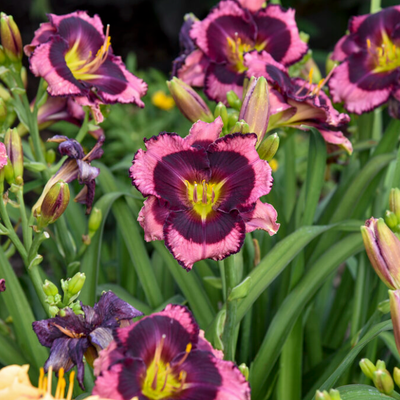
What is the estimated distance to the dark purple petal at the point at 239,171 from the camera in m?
0.70

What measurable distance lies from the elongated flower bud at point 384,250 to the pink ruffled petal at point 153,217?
0.26 metres

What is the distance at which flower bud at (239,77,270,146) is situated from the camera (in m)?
0.76

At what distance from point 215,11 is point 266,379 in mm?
705

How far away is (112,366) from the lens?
553mm

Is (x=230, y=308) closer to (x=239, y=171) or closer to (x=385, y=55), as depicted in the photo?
(x=239, y=171)

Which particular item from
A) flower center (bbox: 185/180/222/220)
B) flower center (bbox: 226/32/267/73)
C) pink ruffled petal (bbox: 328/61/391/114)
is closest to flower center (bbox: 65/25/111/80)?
flower center (bbox: 226/32/267/73)

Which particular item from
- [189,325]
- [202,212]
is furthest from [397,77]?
[189,325]

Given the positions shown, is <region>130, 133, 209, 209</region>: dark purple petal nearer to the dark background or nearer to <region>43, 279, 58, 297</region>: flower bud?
<region>43, 279, 58, 297</region>: flower bud

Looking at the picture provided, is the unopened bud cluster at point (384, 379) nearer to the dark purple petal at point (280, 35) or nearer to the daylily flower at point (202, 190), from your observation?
the daylily flower at point (202, 190)

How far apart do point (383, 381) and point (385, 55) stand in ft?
2.27

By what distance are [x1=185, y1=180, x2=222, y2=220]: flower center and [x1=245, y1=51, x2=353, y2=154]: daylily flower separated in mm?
202

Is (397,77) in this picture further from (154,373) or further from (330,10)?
(330,10)

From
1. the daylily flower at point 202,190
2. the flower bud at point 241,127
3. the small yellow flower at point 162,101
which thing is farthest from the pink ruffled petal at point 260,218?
the small yellow flower at point 162,101

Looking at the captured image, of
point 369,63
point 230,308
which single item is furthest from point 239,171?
point 369,63
